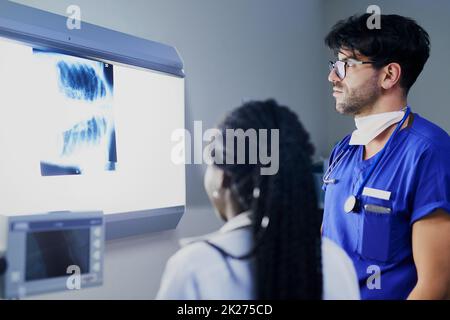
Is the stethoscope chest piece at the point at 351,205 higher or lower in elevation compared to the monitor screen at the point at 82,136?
lower

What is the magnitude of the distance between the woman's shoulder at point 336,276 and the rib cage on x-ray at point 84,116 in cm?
55

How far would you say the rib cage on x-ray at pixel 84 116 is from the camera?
0.88 m

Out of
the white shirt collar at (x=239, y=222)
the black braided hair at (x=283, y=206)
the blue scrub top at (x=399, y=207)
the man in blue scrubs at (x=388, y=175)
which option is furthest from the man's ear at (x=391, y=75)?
the white shirt collar at (x=239, y=222)

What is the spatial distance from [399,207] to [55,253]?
0.72 meters

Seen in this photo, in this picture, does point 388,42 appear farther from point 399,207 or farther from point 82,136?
point 82,136

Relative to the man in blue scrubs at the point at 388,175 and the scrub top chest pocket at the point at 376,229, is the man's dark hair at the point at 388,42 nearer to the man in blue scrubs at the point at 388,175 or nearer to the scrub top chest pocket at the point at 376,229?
the man in blue scrubs at the point at 388,175

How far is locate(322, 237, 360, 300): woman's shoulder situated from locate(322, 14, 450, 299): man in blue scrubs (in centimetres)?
22

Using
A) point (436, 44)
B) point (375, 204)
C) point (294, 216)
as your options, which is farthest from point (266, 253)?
point (436, 44)

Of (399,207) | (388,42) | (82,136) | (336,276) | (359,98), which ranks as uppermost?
(388,42)

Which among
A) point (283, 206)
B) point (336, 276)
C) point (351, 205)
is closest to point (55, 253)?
point (283, 206)

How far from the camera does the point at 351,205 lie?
96cm

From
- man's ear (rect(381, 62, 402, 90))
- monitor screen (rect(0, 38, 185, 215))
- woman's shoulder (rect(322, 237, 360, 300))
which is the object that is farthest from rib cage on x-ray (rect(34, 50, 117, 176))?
man's ear (rect(381, 62, 402, 90))

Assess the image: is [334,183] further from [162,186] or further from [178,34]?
[178,34]

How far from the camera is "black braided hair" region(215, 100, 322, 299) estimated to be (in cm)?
59
